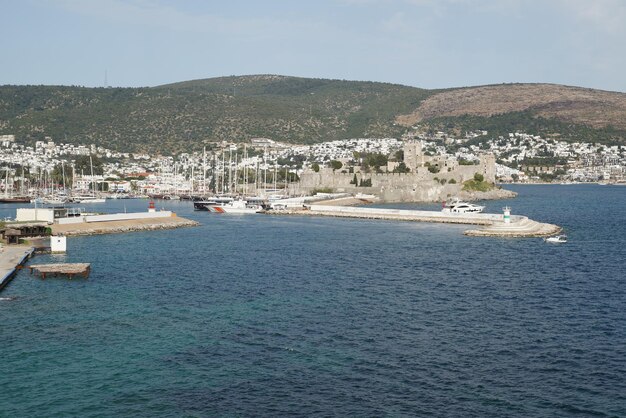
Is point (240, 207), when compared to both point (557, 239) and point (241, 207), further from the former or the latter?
point (557, 239)

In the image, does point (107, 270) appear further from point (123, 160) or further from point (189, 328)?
point (123, 160)

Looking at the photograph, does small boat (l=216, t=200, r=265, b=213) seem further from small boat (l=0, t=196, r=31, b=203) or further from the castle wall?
small boat (l=0, t=196, r=31, b=203)

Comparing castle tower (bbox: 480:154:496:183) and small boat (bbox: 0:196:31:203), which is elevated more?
castle tower (bbox: 480:154:496:183)

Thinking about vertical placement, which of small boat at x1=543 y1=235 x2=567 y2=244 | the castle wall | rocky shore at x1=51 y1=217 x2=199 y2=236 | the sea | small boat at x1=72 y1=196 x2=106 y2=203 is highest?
the castle wall

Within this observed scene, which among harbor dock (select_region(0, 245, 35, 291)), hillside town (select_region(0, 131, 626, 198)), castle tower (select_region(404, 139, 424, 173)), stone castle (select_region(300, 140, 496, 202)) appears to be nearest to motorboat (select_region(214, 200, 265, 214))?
stone castle (select_region(300, 140, 496, 202))

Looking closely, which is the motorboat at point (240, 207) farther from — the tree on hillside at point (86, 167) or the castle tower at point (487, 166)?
the tree on hillside at point (86, 167)

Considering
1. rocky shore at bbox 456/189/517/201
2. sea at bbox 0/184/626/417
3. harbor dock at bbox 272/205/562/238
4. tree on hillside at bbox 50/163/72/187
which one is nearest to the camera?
sea at bbox 0/184/626/417

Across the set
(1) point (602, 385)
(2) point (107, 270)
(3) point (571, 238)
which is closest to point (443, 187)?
(3) point (571, 238)
